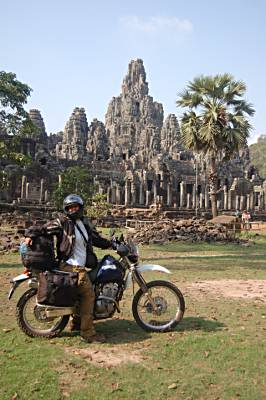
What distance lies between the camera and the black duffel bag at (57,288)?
4.77 metres

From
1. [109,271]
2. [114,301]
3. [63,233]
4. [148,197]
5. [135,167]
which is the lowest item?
[114,301]

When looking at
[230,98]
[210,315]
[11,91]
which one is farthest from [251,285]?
[230,98]

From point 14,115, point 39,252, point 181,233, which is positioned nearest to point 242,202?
point 181,233

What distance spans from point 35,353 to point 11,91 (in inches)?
390

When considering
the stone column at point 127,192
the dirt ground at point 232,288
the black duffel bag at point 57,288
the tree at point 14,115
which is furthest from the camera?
the stone column at point 127,192

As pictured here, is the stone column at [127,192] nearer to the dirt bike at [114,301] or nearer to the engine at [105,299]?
the dirt bike at [114,301]

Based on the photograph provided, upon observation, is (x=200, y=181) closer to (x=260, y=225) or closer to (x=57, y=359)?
(x=260, y=225)

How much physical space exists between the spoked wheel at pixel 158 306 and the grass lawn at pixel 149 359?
0.16 metres

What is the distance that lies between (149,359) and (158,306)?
1102 mm

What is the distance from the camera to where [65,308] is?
16.1 ft

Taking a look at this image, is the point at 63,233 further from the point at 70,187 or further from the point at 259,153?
the point at 259,153

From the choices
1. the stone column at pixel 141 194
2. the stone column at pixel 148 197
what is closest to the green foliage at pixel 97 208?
the stone column at pixel 148 197

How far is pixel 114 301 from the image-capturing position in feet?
16.8

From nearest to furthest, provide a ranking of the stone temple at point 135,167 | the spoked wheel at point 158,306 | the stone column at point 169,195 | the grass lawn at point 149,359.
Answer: the grass lawn at point 149,359 < the spoked wheel at point 158,306 < the stone temple at point 135,167 < the stone column at point 169,195
